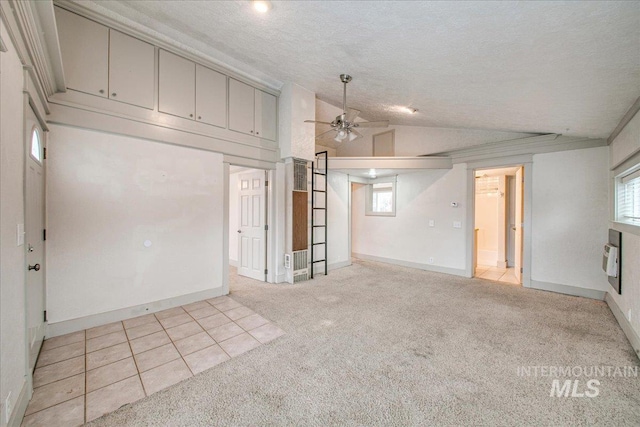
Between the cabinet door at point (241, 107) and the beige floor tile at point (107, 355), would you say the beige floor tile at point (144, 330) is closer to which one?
the beige floor tile at point (107, 355)

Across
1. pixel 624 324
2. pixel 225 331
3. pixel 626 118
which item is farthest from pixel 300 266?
pixel 626 118

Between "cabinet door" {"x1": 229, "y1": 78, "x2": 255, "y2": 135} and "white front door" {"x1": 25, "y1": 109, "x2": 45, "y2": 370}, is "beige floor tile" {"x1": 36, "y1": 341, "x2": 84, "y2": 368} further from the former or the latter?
"cabinet door" {"x1": 229, "y1": 78, "x2": 255, "y2": 135}

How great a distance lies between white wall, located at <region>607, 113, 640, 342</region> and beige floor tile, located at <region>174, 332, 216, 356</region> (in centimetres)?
436

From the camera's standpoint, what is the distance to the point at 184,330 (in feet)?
9.52

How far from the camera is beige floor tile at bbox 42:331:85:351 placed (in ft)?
8.33

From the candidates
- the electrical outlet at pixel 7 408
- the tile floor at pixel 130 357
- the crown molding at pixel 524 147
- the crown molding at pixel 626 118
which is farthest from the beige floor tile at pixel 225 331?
the crown molding at pixel 524 147

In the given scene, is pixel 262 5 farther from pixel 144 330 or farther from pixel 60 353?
pixel 60 353

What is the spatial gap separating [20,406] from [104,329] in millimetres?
1404

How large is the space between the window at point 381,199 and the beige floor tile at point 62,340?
6.02m

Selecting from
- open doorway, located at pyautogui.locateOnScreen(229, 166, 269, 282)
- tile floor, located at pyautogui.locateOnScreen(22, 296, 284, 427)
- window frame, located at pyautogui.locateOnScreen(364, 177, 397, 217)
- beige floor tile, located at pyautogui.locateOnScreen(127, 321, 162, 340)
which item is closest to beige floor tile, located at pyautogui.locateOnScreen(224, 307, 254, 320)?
tile floor, located at pyautogui.locateOnScreen(22, 296, 284, 427)

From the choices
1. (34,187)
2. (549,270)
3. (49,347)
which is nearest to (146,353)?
(49,347)

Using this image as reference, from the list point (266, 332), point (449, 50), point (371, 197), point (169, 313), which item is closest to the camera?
point (449, 50)

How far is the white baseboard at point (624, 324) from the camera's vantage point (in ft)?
8.15

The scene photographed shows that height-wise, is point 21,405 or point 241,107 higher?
point 241,107
